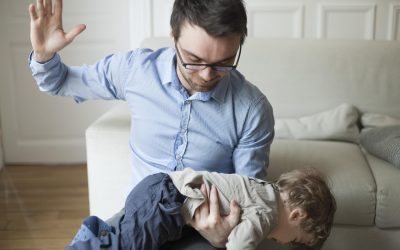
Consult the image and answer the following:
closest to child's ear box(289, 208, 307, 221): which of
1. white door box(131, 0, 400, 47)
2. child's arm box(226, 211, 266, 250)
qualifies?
child's arm box(226, 211, 266, 250)

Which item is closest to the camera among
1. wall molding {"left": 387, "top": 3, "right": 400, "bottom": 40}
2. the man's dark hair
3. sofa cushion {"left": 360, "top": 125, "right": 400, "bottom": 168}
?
the man's dark hair

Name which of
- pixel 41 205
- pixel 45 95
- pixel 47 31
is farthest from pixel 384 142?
pixel 45 95

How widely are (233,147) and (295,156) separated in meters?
0.56

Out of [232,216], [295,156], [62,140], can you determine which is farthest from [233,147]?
[62,140]

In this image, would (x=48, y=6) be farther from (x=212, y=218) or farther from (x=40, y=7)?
(x=212, y=218)

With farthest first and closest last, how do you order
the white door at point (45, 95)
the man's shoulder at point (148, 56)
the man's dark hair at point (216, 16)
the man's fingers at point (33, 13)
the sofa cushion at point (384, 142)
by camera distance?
the white door at point (45, 95) < the sofa cushion at point (384, 142) < the man's shoulder at point (148, 56) < the man's fingers at point (33, 13) < the man's dark hair at point (216, 16)

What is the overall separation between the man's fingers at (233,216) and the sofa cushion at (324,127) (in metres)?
0.98

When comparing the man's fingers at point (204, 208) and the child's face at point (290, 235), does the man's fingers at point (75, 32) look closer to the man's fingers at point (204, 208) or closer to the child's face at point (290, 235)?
the man's fingers at point (204, 208)

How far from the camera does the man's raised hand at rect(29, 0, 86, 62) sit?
4.78ft

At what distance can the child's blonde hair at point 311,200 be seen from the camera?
1.47 metres

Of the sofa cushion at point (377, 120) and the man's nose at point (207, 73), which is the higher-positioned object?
the man's nose at point (207, 73)

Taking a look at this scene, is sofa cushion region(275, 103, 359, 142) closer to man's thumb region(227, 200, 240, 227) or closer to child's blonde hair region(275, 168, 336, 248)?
child's blonde hair region(275, 168, 336, 248)

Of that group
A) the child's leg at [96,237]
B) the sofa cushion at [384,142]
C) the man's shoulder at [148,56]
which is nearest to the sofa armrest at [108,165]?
the man's shoulder at [148,56]

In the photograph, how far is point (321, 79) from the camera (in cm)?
246
